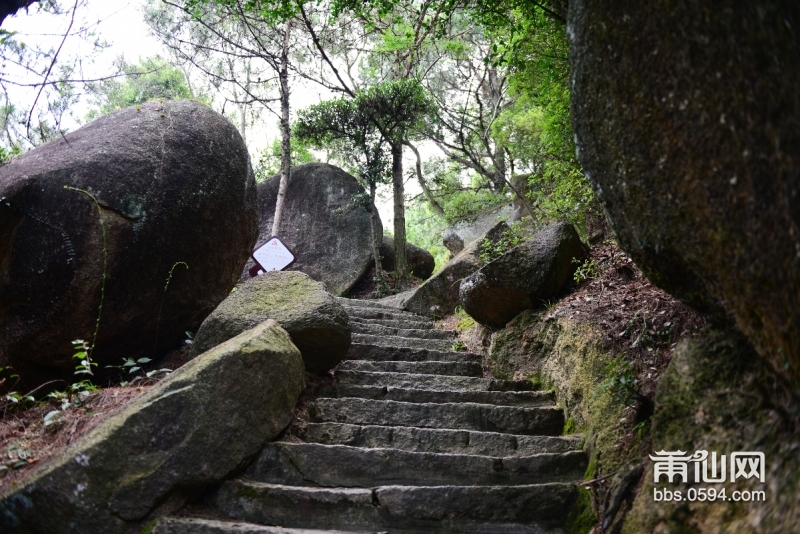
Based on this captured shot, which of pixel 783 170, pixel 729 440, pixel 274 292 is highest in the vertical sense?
pixel 783 170

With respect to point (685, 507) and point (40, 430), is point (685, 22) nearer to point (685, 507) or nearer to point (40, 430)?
point (685, 507)

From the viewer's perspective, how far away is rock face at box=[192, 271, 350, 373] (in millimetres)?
4398

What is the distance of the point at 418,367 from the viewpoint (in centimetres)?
543

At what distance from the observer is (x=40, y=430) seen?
12.1 feet

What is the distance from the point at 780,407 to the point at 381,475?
7.58ft

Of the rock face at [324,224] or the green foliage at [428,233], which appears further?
the green foliage at [428,233]

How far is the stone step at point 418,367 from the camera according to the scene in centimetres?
533

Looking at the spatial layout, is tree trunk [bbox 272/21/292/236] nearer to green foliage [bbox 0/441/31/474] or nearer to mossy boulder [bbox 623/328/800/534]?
green foliage [bbox 0/441/31/474]

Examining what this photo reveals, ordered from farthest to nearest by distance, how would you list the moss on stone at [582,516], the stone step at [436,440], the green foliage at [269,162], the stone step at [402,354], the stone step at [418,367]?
the green foliage at [269,162] < the stone step at [402,354] < the stone step at [418,367] < the stone step at [436,440] < the moss on stone at [582,516]

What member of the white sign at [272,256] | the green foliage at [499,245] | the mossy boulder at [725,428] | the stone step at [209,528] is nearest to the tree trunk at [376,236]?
the green foliage at [499,245]

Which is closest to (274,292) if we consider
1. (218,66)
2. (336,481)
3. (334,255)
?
(336,481)

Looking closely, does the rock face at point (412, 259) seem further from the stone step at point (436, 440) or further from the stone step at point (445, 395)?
the stone step at point (436, 440)

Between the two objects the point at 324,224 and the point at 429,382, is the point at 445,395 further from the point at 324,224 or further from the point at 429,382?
the point at 324,224

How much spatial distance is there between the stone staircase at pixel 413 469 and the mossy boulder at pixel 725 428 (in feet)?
2.86
